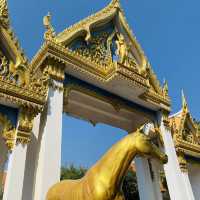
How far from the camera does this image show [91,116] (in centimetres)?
1095

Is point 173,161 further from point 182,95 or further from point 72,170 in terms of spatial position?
point 72,170

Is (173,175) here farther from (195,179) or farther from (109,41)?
(109,41)

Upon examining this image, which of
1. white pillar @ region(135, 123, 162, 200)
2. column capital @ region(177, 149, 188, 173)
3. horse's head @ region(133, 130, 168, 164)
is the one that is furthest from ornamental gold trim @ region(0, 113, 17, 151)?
column capital @ region(177, 149, 188, 173)

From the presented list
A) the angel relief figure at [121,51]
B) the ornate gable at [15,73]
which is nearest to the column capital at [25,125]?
the ornate gable at [15,73]

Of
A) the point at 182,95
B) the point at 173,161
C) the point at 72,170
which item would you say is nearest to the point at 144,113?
the point at 173,161

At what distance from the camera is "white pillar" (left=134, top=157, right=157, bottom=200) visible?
34.3ft

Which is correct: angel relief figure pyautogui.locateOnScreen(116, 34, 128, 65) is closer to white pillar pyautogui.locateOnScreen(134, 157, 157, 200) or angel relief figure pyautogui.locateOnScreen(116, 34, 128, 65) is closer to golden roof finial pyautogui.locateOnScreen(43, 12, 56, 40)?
golden roof finial pyautogui.locateOnScreen(43, 12, 56, 40)

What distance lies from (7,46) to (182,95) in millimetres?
8388

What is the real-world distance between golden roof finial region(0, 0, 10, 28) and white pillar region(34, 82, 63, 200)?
1.98 m

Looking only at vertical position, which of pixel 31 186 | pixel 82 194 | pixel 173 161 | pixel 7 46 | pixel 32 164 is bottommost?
pixel 82 194

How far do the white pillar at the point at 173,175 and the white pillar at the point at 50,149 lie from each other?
180 inches

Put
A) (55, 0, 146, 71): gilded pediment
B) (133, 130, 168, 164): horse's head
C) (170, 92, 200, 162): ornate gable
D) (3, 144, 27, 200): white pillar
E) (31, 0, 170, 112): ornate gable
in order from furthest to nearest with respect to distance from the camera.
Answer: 1. (170, 92, 200, 162): ornate gable
2. (55, 0, 146, 71): gilded pediment
3. (31, 0, 170, 112): ornate gable
4. (3, 144, 27, 200): white pillar
5. (133, 130, 168, 164): horse's head

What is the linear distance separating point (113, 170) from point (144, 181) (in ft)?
23.6

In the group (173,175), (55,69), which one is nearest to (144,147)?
(55,69)
